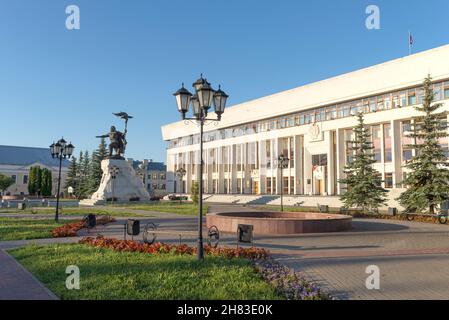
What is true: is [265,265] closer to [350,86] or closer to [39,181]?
[350,86]

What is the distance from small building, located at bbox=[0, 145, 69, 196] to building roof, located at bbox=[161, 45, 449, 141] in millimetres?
53080

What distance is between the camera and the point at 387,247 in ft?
40.0

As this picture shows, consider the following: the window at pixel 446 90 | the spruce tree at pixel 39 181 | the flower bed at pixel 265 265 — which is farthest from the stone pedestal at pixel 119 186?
the window at pixel 446 90

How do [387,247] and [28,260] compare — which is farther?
[387,247]

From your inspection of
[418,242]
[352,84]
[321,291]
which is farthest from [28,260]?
[352,84]

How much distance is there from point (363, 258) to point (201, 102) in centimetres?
605

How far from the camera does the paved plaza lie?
692cm

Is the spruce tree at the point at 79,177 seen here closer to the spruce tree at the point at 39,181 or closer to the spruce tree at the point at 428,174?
the spruce tree at the point at 39,181

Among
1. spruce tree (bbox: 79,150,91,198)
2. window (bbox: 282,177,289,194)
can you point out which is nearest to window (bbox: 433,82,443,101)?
window (bbox: 282,177,289,194)

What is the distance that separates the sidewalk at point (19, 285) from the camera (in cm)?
646

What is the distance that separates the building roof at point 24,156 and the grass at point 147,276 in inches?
3954
